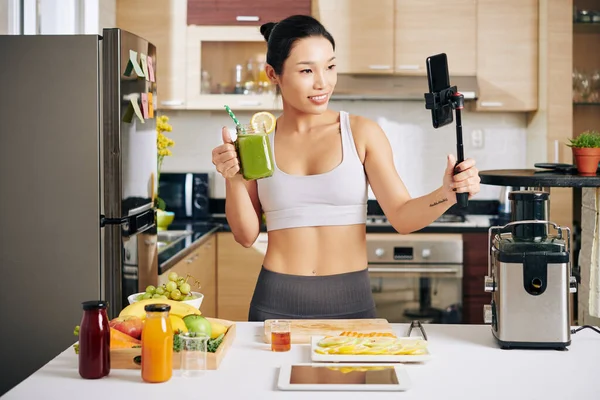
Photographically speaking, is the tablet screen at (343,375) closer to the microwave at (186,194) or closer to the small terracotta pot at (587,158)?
the small terracotta pot at (587,158)

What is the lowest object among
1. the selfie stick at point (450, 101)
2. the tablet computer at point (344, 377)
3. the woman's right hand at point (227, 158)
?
the tablet computer at point (344, 377)

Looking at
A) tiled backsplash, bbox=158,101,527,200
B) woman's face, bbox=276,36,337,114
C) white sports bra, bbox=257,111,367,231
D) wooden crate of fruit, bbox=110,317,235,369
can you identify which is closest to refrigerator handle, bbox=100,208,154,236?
white sports bra, bbox=257,111,367,231

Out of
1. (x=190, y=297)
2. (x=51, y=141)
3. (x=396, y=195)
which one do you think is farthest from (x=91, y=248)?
(x=396, y=195)

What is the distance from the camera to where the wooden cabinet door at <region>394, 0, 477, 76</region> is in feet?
15.0

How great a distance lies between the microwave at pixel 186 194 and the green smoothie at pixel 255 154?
9.91ft

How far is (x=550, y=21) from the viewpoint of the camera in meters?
4.45

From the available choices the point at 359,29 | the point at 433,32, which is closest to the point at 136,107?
the point at 359,29

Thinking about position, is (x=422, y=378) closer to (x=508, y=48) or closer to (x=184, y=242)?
(x=184, y=242)

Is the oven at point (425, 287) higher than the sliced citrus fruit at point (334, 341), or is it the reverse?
the sliced citrus fruit at point (334, 341)

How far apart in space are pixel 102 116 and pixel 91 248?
0.46 metres

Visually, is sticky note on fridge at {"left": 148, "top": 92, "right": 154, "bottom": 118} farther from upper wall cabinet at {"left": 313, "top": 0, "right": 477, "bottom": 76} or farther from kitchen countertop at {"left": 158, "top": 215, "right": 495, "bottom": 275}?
upper wall cabinet at {"left": 313, "top": 0, "right": 477, "bottom": 76}

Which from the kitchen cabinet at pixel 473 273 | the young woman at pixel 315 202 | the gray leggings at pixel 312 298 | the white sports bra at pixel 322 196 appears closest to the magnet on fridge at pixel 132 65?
the young woman at pixel 315 202

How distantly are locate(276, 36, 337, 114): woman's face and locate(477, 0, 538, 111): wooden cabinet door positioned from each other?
266 centimetres

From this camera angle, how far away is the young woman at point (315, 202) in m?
2.12
